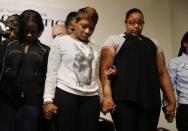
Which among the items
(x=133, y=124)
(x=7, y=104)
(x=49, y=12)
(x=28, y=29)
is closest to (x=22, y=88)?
(x=7, y=104)

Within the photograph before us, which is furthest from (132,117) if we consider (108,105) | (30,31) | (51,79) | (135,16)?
(30,31)

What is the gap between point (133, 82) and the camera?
1.79 meters

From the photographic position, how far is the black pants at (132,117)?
176cm

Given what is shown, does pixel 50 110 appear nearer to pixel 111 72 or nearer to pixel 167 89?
pixel 111 72

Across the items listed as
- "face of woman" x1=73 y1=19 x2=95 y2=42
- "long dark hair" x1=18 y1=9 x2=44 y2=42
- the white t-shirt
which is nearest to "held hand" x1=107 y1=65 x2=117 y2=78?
the white t-shirt

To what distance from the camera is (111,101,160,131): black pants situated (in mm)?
1762

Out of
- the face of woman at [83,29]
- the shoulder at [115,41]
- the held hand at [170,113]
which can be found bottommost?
the held hand at [170,113]

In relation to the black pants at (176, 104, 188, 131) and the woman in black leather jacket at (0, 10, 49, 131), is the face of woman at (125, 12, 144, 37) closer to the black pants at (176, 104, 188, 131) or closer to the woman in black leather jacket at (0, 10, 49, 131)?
the woman in black leather jacket at (0, 10, 49, 131)

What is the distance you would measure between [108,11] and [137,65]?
146 centimetres

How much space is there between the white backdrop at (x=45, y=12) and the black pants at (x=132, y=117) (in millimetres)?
1146

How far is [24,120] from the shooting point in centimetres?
167

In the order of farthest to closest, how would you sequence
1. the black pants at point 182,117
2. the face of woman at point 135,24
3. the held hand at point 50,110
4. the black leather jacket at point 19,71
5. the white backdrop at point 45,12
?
the white backdrop at point 45,12 → the black pants at point 182,117 → the face of woman at point 135,24 → the black leather jacket at point 19,71 → the held hand at point 50,110

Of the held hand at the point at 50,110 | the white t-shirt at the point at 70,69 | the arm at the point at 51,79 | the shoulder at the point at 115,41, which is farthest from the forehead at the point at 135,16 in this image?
the held hand at the point at 50,110

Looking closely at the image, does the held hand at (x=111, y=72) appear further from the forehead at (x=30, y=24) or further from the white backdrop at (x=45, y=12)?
the white backdrop at (x=45, y=12)
